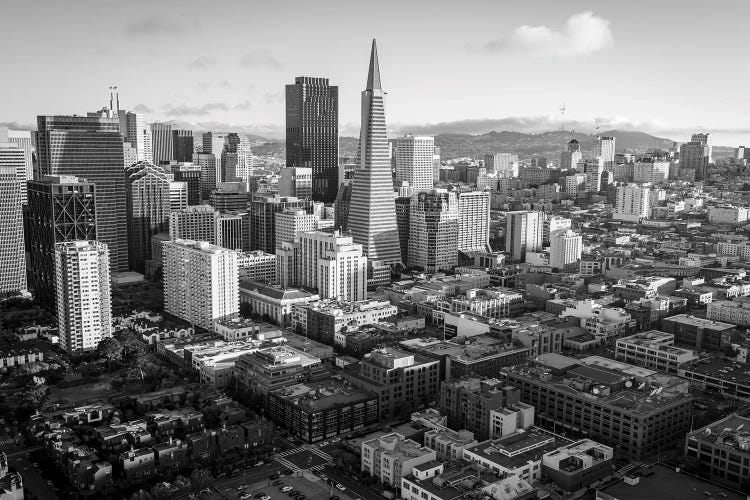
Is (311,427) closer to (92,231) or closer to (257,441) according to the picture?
(257,441)

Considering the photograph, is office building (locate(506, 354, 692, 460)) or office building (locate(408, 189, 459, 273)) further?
office building (locate(408, 189, 459, 273))

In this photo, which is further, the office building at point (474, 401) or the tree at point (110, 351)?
the tree at point (110, 351)

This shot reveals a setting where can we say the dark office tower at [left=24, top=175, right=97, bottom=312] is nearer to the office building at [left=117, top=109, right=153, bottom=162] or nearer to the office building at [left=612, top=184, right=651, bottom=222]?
the office building at [left=117, top=109, right=153, bottom=162]

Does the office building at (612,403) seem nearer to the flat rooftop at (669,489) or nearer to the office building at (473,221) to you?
the flat rooftop at (669,489)

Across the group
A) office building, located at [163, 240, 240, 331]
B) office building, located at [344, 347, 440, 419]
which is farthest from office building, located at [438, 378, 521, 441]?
office building, located at [163, 240, 240, 331]

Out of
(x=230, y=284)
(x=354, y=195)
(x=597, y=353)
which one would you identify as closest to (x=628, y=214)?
(x=354, y=195)

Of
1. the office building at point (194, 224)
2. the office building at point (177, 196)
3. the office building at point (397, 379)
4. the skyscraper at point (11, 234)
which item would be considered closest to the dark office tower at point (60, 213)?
the skyscraper at point (11, 234)
